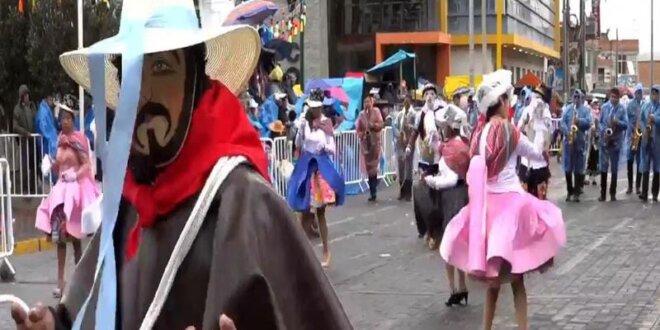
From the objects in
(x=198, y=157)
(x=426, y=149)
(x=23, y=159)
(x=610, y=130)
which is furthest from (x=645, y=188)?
(x=198, y=157)

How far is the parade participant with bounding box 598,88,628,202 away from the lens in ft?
62.5

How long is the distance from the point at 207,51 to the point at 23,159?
49.8 ft

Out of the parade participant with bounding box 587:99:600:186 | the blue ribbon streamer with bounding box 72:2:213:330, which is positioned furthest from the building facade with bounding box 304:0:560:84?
the blue ribbon streamer with bounding box 72:2:213:330

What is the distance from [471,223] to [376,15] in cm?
3801

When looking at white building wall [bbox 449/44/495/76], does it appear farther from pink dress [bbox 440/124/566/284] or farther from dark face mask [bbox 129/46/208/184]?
dark face mask [bbox 129/46/208/184]

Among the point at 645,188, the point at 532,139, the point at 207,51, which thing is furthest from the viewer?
the point at 645,188

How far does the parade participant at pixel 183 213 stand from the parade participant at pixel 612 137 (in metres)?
16.7

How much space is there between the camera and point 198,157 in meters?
3.01

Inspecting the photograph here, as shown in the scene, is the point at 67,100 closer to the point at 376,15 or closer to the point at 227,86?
the point at 227,86

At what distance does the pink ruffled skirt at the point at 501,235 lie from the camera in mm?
7863

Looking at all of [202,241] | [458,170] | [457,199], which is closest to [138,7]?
[202,241]

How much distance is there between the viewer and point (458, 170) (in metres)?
9.26

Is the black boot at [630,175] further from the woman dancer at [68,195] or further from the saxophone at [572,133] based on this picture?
the woman dancer at [68,195]

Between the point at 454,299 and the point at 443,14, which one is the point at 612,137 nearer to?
the point at 454,299
